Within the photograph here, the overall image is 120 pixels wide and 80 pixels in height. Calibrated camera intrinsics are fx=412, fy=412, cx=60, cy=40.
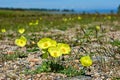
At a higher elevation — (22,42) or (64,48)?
(64,48)

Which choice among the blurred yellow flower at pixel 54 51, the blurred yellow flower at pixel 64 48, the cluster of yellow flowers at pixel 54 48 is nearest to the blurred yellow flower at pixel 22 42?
the cluster of yellow flowers at pixel 54 48

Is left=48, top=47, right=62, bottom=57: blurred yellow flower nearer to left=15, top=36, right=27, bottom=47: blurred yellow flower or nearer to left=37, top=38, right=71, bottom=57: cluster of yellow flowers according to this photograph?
left=37, top=38, right=71, bottom=57: cluster of yellow flowers

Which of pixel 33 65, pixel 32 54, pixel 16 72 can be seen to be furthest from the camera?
pixel 32 54

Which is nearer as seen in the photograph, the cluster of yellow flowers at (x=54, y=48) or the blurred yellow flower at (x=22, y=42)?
the cluster of yellow flowers at (x=54, y=48)

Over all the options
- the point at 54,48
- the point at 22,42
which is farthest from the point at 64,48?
the point at 22,42

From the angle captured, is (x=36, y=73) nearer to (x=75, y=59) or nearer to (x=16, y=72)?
(x=16, y=72)

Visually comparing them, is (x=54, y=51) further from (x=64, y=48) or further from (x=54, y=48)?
(x=64, y=48)

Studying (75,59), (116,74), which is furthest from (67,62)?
(116,74)

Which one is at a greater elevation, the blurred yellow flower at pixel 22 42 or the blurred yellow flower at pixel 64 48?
the blurred yellow flower at pixel 64 48

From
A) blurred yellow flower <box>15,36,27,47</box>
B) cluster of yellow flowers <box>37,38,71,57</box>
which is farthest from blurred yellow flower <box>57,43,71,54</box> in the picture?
blurred yellow flower <box>15,36,27,47</box>

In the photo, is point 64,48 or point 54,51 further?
point 64,48

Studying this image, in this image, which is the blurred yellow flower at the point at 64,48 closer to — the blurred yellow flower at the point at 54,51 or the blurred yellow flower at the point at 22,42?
the blurred yellow flower at the point at 54,51
